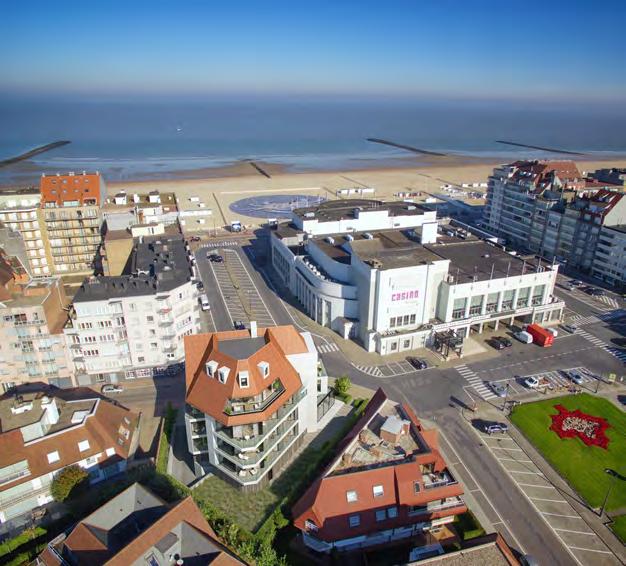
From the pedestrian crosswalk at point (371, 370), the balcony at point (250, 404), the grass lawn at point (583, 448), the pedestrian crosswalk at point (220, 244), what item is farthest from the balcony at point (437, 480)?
the pedestrian crosswalk at point (220, 244)

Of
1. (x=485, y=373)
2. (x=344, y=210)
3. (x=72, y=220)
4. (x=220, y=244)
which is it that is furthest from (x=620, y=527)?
(x=220, y=244)

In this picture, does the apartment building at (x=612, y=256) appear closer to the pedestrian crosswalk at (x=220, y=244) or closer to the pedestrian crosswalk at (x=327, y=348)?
the pedestrian crosswalk at (x=327, y=348)

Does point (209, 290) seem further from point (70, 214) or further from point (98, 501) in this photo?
point (98, 501)

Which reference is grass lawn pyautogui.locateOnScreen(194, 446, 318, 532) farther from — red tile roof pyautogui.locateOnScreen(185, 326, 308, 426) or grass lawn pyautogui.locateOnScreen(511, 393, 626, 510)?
grass lawn pyautogui.locateOnScreen(511, 393, 626, 510)

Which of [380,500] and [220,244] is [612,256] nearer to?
[380,500]

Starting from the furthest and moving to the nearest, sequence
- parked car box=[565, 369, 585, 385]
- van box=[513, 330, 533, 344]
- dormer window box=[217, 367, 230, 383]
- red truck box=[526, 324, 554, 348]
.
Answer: van box=[513, 330, 533, 344], red truck box=[526, 324, 554, 348], parked car box=[565, 369, 585, 385], dormer window box=[217, 367, 230, 383]

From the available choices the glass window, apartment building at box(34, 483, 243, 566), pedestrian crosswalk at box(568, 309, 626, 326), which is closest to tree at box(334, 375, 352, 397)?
the glass window
